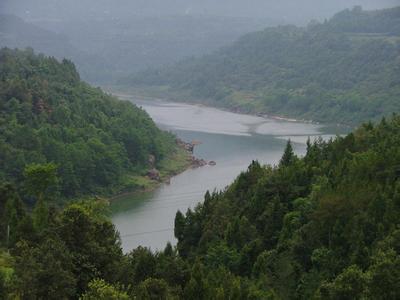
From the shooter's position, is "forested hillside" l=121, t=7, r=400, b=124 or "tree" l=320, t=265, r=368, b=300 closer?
"tree" l=320, t=265, r=368, b=300

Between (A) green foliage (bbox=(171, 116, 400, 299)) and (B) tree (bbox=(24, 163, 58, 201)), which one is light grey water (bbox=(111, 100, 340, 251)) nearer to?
(B) tree (bbox=(24, 163, 58, 201))

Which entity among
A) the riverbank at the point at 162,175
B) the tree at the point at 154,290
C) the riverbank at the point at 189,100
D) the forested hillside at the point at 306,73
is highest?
the forested hillside at the point at 306,73

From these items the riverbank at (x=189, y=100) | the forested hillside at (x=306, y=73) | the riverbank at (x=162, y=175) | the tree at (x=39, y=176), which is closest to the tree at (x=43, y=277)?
Answer: the tree at (x=39, y=176)

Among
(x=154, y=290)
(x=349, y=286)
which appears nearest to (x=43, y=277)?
(x=154, y=290)

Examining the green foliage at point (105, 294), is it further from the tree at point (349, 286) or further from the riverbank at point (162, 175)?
the riverbank at point (162, 175)

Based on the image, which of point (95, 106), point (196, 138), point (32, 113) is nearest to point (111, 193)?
point (32, 113)

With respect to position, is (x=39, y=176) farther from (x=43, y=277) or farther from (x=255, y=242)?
(x=43, y=277)

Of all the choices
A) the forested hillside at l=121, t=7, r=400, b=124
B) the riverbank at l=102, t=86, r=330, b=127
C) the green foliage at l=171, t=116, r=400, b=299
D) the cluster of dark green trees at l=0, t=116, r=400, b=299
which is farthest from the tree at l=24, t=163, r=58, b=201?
the riverbank at l=102, t=86, r=330, b=127

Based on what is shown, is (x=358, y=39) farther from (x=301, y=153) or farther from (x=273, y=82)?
(x=301, y=153)
